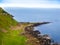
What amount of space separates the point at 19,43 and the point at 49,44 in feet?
51.2

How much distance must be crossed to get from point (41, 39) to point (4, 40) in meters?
18.8

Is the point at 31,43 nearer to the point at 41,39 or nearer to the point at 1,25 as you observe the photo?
the point at 41,39

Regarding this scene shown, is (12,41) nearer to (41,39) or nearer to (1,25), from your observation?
(41,39)

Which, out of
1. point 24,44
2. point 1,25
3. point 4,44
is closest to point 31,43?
point 24,44

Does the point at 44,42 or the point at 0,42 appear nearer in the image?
the point at 0,42

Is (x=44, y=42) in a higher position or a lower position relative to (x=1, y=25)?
lower

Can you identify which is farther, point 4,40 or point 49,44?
point 49,44

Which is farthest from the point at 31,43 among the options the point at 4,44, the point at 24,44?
the point at 4,44

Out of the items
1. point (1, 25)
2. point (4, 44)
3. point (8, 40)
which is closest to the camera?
point (4, 44)

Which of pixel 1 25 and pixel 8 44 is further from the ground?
pixel 1 25

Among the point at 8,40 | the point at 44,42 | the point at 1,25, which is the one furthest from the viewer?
the point at 1,25

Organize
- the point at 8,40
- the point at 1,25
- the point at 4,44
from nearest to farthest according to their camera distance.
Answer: the point at 4,44, the point at 8,40, the point at 1,25

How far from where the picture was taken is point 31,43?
93188mm

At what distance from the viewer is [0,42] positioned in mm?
87625
